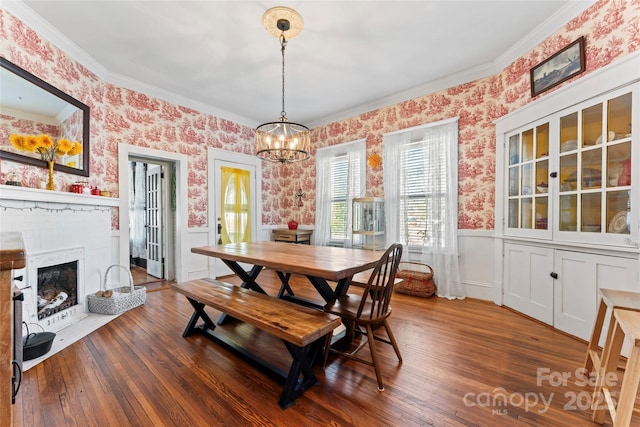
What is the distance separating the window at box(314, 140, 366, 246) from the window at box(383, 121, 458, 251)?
0.57m

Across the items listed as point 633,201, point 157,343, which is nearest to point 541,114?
point 633,201

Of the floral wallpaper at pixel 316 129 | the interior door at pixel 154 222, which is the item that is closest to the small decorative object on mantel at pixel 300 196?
the floral wallpaper at pixel 316 129

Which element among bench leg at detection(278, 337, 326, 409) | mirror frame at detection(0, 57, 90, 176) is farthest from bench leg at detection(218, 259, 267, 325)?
mirror frame at detection(0, 57, 90, 176)

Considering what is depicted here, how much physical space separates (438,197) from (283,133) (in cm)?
234

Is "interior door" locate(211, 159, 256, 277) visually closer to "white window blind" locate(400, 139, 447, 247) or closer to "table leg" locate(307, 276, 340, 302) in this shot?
"white window blind" locate(400, 139, 447, 247)

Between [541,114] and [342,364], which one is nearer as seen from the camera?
[342,364]

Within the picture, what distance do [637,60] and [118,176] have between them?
5.28 meters

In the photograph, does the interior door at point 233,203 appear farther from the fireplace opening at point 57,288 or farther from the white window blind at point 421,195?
the white window blind at point 421,195

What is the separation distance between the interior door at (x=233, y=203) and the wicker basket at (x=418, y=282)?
2.91 metres

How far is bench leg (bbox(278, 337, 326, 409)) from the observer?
1568 mm

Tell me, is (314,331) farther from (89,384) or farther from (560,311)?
(560,311)

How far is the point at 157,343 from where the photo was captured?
227cm

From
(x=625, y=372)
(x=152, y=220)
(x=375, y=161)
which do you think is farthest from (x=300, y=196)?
(x=625, y=372)

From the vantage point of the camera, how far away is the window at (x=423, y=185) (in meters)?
3.54
